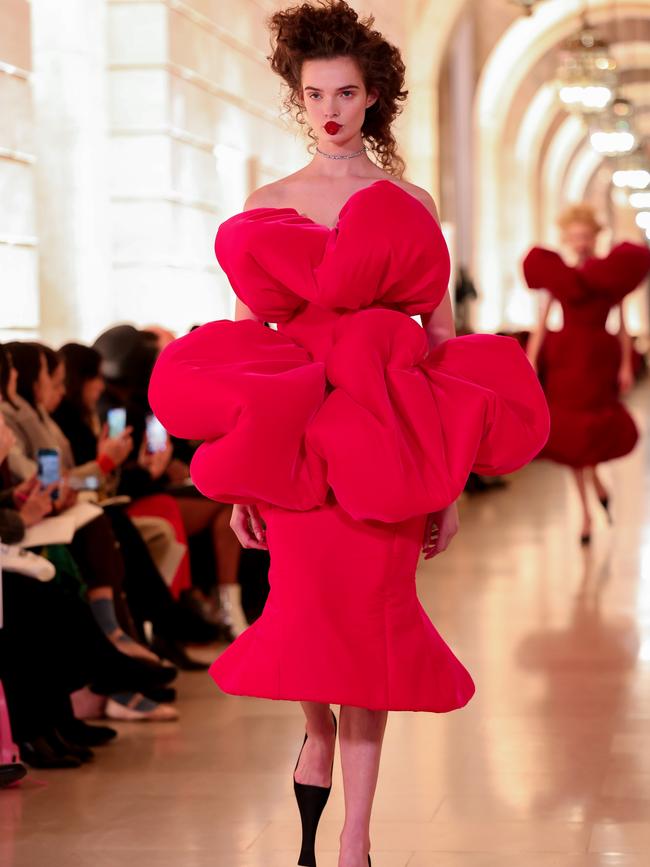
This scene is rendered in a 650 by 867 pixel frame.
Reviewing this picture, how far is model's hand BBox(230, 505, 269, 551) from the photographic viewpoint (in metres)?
3.48

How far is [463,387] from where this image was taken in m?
3.30

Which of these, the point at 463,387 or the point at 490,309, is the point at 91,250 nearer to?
the point at 463,387

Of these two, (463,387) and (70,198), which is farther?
(70,198)

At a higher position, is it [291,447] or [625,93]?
[625,93]

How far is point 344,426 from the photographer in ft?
10.6

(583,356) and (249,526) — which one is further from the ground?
(249,526)

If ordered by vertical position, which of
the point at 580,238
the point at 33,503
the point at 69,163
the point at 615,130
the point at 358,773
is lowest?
the point at 358,773

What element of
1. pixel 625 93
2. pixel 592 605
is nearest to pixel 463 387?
pixel 592 605

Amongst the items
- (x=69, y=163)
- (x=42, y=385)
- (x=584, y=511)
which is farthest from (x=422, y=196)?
(x=584, y=511)

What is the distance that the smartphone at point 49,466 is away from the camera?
5.16m

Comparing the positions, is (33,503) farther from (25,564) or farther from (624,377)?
(624,377)

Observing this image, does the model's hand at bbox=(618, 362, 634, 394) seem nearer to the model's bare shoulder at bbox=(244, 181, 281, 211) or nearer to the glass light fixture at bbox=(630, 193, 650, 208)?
the model's bare shoulder at bbox=(244, 181, 281, 211)

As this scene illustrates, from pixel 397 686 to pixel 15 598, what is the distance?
1.76m

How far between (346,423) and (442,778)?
1.70 meters
